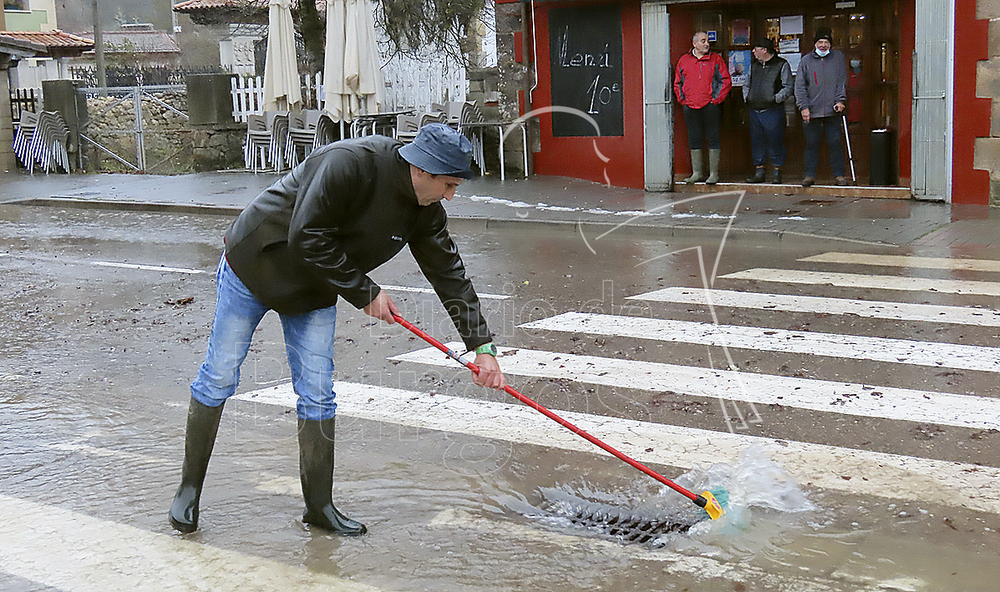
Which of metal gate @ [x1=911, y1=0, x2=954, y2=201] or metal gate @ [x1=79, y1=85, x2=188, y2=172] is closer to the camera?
metal gate @ [x1=911, y1=0, x2=954, y2=201]

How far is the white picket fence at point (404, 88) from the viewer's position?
65.4ft

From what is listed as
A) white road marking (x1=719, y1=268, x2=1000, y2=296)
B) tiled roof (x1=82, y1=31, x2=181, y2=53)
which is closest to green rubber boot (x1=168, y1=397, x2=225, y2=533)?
white road marking (x1=719, y1=268, x2=1000, y2=296)

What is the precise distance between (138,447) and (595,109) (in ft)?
39.9

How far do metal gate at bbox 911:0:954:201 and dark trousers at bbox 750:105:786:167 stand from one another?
1846mm

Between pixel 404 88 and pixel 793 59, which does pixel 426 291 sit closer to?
pixel 793 59

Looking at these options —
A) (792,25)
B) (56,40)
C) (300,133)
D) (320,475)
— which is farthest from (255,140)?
(56,40)

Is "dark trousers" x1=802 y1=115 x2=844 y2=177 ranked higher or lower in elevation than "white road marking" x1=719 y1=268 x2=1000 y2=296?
higher

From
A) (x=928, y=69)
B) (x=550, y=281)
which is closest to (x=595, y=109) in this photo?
(x=928, y=69)

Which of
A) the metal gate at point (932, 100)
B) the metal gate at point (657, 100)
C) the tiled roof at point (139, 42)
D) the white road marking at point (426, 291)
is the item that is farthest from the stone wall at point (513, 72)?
the tiled roof at point (139, 42)

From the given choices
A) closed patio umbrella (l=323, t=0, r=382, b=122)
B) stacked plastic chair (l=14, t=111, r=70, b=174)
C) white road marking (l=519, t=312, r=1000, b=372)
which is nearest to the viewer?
white road marking (l=519, t=312, r=1000, b=372)

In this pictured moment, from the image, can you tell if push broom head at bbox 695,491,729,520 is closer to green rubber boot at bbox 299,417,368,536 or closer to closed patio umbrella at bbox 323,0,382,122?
green rubber boot at bbox 299,417,368,536

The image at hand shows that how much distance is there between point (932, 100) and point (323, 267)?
11139mm

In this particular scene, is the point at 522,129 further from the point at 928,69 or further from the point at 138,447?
the point at 138,447

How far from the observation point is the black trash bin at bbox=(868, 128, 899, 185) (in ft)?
46.9
